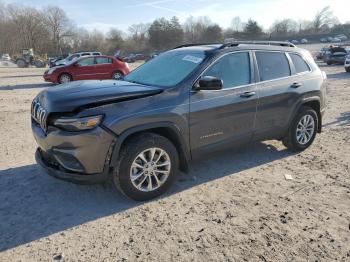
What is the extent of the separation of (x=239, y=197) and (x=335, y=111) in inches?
248

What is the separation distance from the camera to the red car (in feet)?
55.1

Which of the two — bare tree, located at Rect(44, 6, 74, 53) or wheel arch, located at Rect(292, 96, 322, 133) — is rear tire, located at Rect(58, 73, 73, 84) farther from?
bare tree, located at Rect(44, 6, 74, 53)

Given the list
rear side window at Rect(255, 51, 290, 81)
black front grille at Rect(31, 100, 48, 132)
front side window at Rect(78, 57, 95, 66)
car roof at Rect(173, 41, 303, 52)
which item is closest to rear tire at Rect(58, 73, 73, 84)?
front side window at Rect(78, 57, 95, 66)

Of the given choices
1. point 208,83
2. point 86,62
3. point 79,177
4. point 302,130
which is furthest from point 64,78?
point 79,177

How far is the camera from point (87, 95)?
393 cm

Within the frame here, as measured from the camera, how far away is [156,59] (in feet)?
18.2

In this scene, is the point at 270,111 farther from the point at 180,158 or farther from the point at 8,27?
the point at 8,27

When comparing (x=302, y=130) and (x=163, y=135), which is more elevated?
(x=163, y=135)

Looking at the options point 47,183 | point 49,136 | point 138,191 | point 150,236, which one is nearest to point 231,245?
point 150,236

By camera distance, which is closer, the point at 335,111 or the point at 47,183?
the point at 47,183

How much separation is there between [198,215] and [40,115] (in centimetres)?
221

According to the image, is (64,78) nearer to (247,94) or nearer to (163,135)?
(247,94)

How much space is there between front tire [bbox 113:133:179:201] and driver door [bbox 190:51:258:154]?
0.43m

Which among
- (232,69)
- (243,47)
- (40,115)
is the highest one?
(243,47)
